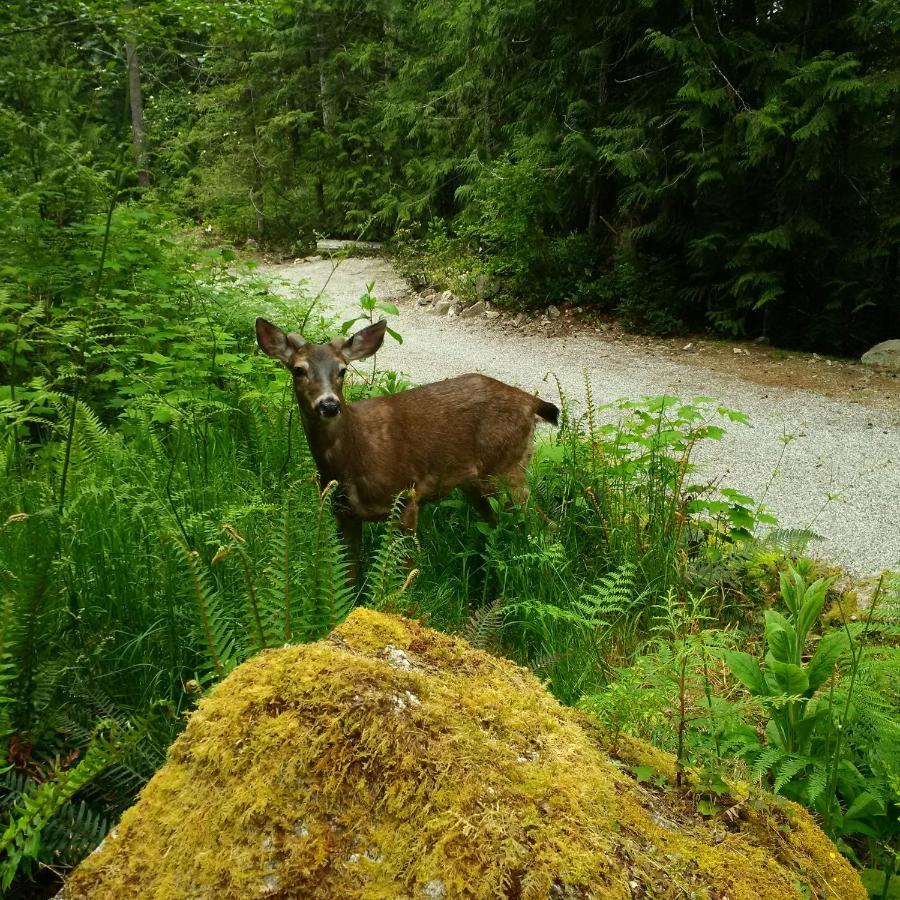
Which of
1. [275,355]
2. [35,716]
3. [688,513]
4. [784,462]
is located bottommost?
[784,462]

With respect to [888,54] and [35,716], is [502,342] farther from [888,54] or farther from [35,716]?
[35,716]

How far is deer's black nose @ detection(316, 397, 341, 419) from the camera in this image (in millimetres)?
4234

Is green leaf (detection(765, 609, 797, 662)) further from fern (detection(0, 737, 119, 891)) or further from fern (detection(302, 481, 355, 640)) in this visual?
fern (detection(0, 737, 119, 891))

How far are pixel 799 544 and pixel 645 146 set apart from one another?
991cm

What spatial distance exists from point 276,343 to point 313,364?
29 cm

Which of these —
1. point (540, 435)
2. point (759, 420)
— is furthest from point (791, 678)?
point (759, 420)

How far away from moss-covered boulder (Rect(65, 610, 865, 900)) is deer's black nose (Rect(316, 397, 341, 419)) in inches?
115

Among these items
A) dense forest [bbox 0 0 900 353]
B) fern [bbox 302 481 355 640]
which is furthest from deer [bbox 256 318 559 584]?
dense forest [bbox 0 0 900 353]

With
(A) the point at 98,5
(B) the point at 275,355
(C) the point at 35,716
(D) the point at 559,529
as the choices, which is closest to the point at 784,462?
(D) the point at 559,529

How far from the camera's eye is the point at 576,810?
119 cm

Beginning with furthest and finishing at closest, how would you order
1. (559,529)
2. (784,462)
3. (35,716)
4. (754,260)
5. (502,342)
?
(502,342) → (754,260) → (784,462) → (559,529) → (35,716)

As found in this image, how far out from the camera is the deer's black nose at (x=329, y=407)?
167 inches

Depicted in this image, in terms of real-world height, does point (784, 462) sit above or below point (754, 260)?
below

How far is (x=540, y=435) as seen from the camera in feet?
23.3
